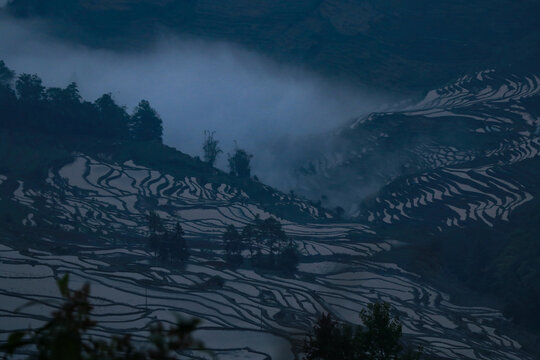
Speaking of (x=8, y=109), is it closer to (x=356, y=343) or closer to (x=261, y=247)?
(x=261, y=247)

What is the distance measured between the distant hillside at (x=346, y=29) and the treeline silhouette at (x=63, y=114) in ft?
56.6

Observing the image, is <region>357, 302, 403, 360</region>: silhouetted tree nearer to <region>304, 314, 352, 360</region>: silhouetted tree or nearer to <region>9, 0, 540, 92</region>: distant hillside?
<region>304, 314, 352, 360</region>: silhouetted tree

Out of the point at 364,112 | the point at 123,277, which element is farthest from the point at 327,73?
the point at 123,277

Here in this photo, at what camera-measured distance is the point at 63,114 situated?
22875 mm

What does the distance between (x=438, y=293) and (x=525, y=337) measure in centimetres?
257

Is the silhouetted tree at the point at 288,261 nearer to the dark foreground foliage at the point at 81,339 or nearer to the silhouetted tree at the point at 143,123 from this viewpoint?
the silhouetted tree at the point at 143,123

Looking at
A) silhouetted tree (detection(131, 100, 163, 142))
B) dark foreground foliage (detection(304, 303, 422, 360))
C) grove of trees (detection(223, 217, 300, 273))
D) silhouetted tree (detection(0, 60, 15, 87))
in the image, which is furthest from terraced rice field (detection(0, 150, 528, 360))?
silhouetted tree (detection(0, 60, 15, 87))

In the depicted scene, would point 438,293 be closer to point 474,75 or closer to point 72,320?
point 72,320

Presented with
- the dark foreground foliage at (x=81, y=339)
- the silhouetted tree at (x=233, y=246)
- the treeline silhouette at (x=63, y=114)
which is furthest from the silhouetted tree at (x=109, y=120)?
the dark foreground foliage at (x=81, y=339)

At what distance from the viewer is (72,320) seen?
1.47 meters

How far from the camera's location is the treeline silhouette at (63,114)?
22.5 meters

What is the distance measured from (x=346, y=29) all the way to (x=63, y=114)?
21.5 meters

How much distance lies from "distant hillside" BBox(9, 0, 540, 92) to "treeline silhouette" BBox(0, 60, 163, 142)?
17.2m

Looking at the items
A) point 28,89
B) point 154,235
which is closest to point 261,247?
point 154,235
